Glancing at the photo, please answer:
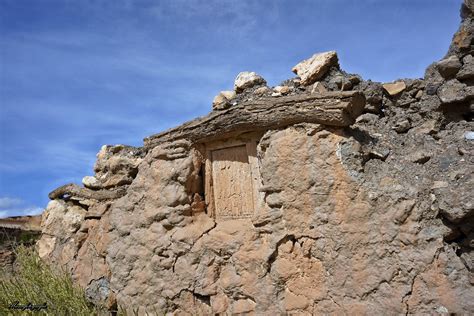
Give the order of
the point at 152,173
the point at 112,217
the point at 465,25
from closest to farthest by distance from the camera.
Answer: the point at 465,25
the point at 152,173
the point at 112,217

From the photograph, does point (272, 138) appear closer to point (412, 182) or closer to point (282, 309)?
point (412, 182)

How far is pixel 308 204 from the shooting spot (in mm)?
3689

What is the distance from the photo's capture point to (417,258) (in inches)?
126

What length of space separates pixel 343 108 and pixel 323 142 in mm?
335

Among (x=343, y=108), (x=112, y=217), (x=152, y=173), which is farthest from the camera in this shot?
(x=112, y=217)

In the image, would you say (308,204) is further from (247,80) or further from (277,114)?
(247,80)

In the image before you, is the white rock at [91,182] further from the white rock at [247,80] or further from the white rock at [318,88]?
the white rock at [318,88]

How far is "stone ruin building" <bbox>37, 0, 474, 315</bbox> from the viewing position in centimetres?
326

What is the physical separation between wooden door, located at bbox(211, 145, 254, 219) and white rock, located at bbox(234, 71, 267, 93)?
2.59 feet

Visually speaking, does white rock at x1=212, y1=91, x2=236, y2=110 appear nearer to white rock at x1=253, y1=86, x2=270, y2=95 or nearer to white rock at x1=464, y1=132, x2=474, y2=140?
white rock at x1=253, y1=86, x2=270, y2=95

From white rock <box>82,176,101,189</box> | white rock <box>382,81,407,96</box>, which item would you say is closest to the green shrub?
white rock <box>82,176,101,189</box>

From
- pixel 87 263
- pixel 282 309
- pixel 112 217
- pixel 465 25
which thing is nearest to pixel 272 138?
pixel 282 309

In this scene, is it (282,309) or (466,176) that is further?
(282,309)

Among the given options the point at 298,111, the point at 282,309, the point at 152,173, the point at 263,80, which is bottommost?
the point at 282,309
